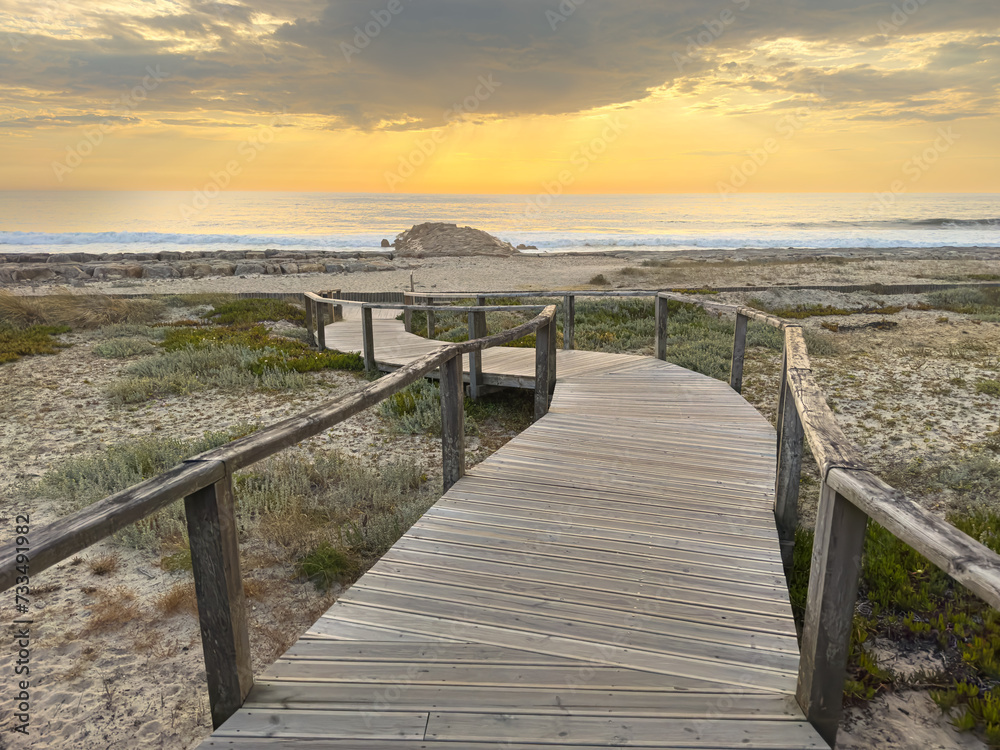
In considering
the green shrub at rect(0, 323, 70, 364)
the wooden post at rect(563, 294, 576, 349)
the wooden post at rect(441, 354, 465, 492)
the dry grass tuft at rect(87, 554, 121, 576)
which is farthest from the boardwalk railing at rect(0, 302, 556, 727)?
the green shrub at rect(0, 323, 70, 364)

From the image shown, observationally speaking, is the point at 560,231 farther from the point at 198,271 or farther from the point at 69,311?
the point at 69,311

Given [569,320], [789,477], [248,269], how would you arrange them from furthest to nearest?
[248,269] < [569,320] < [789,477]

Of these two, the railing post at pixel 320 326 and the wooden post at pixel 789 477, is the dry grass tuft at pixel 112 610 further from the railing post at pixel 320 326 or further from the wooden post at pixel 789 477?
the railing post at pixel 320 326

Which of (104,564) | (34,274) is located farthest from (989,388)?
(34,274)

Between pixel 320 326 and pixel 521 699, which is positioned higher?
pixel 320 326

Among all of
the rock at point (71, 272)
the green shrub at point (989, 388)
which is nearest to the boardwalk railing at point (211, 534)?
the green shrub at point (989, 388)

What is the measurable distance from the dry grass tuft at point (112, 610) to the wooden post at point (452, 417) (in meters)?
2.14

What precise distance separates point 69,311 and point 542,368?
1342cm

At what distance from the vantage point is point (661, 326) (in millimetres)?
9078

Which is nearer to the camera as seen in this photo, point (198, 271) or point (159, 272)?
point (159, 272)

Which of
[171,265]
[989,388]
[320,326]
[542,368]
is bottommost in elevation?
[989,388]

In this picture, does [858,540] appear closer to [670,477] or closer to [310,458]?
[670,477]

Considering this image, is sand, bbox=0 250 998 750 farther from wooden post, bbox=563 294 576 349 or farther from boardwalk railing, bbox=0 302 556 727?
wooden post, bbox=563 294 576 349

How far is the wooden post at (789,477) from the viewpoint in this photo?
3951mm
